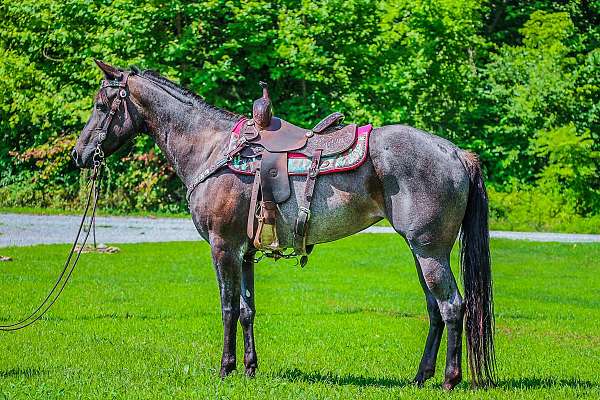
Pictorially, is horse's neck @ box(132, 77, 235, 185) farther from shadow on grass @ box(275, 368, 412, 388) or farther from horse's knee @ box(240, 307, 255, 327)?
shadow on grass @ box(275, 368, 412, 388)

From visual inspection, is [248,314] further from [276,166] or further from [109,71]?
[109,71]

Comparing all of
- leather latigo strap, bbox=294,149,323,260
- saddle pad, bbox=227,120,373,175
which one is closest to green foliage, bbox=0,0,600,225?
→ saddle pad, bbox=227,120,373,175

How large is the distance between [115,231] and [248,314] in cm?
1657

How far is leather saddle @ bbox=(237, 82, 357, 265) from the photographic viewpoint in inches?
305

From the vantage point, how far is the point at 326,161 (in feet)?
25.4

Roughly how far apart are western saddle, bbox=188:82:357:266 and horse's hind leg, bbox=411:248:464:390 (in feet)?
3.39

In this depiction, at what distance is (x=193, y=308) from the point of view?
43.1ft

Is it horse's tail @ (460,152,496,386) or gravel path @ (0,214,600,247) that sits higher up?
horse's tail @ (460,152,496,386)

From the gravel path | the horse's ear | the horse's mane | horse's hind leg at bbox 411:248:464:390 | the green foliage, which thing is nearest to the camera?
horse's hind leg at bbox 411:248:464:390

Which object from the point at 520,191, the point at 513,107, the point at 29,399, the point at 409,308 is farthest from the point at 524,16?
the point at 29,399

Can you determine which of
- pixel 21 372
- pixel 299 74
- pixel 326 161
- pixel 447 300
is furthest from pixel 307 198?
pixel 299 74

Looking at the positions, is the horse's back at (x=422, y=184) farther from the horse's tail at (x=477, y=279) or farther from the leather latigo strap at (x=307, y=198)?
the leather latigo strap at (x=307, y=198)

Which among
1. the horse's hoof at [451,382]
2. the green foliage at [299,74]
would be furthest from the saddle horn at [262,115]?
the green foliage at [299,74]

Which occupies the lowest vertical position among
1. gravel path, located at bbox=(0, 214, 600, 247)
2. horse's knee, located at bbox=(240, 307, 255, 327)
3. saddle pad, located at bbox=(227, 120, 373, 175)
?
gravel path, located at bbox=(0, 214, 600, 247)
